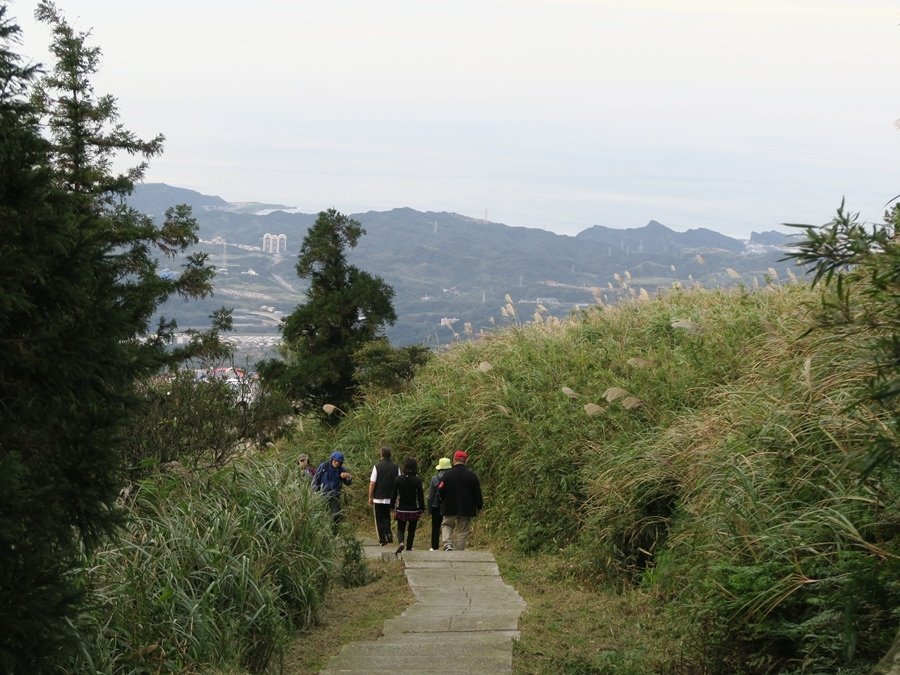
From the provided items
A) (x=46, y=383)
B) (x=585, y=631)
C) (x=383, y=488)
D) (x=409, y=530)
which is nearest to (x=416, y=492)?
(x=409, y=530)

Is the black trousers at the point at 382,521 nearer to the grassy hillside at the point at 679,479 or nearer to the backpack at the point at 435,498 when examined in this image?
the backpack at the point at 435,498

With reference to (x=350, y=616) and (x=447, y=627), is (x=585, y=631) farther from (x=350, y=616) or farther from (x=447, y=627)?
(x=350, y=616)

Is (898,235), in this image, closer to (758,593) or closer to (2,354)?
(758,593)

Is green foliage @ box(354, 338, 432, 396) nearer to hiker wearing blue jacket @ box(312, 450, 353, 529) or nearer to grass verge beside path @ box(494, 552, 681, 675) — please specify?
hiker wearing blue jacket @ box(312, 450, 353, 529)

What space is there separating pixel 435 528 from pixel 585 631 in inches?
255

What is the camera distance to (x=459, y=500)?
15.0m

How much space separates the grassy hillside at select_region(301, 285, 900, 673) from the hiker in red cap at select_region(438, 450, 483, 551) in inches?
28.2

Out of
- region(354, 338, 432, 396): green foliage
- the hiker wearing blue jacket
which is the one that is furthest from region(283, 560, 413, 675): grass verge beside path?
region(354, 338, 432, 396): green foliage

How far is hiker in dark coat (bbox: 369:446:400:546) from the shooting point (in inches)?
611

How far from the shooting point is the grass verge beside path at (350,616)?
888cm

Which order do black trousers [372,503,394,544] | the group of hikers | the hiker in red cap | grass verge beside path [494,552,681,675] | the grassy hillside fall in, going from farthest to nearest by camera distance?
black trousers [372,503,394,544] < the hiker in red cap < the group of hikers < grass verge beside path [494,552,681,675] < the grassy hillside

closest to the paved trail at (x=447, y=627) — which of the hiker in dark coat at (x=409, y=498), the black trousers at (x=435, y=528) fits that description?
the hiker in dark coat at (x=409, y=498)

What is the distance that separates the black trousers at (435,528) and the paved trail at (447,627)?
2.17m

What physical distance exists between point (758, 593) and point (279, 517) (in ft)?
14.8
